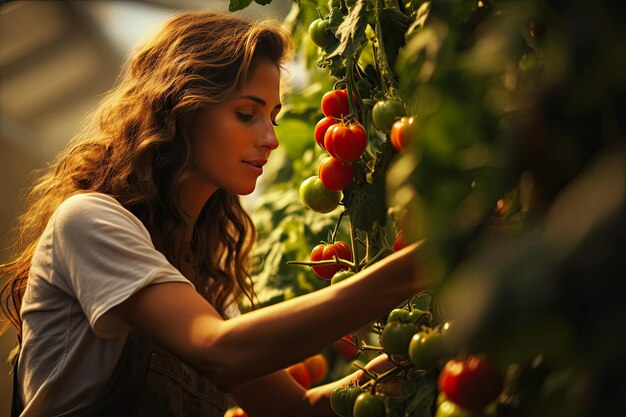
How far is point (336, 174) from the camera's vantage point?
1.23 meters

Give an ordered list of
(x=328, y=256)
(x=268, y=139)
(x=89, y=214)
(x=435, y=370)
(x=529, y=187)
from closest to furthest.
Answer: (x=529, y=187), (x=435, y=370), (x=328, y=256), (x=89, y=214), (x=268, y=139)

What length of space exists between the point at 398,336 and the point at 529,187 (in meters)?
0.41

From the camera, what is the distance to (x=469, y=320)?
0.58m

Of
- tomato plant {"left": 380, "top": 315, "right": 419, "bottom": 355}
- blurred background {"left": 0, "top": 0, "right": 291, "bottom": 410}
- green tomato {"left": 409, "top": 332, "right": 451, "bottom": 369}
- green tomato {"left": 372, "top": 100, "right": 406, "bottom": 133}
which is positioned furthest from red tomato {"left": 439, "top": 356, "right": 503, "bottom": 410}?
blurred background {"left": 0, "top": 0, "right": 291, "bottom": 410}

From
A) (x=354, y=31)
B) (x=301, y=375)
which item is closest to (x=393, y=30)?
(x=354, y=31)

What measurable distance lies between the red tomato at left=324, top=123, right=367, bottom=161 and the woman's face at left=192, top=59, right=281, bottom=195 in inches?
17.2

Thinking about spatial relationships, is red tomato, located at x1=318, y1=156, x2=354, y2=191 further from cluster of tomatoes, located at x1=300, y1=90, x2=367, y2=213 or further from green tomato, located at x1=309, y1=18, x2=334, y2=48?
green tomato, located at x1=309, y1=18, x2=334, y2=48

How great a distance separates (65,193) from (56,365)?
360mm

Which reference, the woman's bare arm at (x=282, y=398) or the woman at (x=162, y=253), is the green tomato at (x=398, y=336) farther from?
the woman's bare arm at (x=282, y=398)

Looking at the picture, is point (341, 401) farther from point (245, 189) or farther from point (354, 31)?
point (245, 189)

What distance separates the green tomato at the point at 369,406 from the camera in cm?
108

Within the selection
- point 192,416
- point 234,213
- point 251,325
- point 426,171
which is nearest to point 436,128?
point 426,171

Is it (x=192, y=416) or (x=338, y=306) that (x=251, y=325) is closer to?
(x=338, y=306)

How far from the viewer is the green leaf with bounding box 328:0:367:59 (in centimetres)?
108
